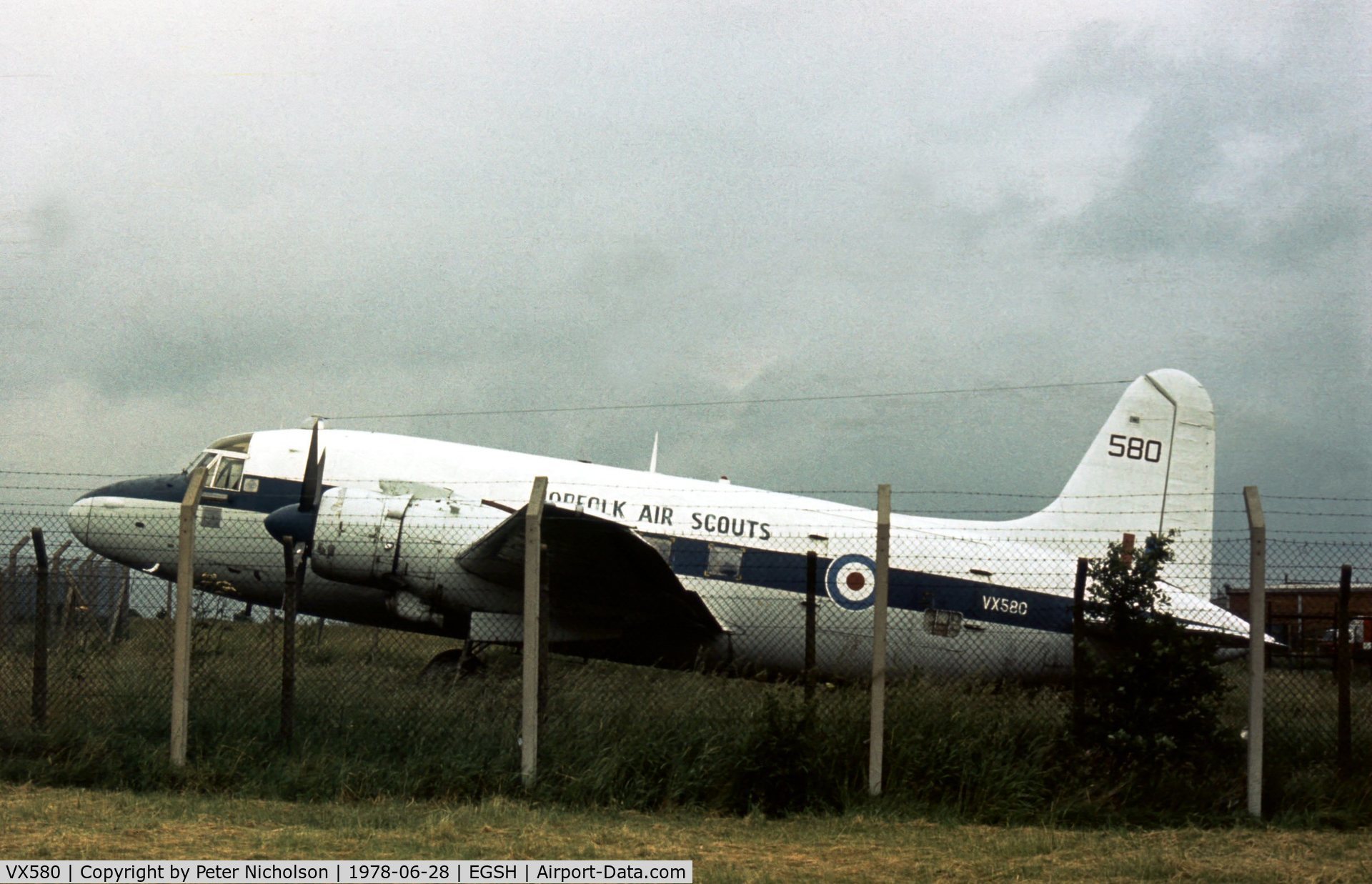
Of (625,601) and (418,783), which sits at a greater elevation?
(625,601)

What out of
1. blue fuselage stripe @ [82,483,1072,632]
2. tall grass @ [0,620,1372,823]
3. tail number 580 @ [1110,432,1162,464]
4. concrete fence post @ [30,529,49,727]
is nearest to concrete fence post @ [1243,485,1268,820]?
tall grass @ [0,620,1372,823]

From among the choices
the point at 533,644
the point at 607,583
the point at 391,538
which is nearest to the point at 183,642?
the point at 533,644

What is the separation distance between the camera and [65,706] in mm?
8320

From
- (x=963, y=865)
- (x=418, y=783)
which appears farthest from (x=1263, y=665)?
(x=418, y=783)

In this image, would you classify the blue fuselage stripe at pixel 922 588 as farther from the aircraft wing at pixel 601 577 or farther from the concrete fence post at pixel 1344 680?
the concrete fence post at pixel 1344 680

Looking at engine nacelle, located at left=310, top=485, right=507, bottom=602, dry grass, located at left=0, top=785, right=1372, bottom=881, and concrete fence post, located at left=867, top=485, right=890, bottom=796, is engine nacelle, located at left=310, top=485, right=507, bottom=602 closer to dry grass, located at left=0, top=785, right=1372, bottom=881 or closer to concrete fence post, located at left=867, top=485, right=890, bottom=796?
dry grass, located at left=0, top=785, right=1372, bottom=881

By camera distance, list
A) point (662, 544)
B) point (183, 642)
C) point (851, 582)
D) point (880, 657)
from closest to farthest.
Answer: point (880, 657), point (183, 642), point (851, 582), point (662, 544)

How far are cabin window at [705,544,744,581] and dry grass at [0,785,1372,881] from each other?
230 inches

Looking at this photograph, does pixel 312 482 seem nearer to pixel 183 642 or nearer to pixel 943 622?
pixel 183 642

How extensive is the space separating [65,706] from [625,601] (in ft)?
18.6

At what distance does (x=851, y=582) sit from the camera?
1278 centimetres

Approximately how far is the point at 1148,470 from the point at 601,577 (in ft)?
23.9

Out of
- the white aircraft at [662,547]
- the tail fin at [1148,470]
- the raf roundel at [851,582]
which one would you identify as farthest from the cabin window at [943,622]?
the tail fin at [1148,470]

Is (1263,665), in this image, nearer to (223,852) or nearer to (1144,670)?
(1144,670)
